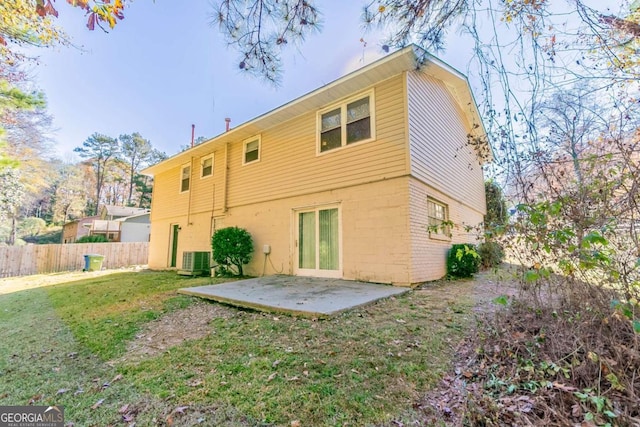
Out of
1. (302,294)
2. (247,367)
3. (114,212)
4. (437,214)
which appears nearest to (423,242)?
(437,214)

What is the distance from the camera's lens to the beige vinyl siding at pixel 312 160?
242 inches

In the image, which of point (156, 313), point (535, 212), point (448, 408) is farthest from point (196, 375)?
point (535, 212)

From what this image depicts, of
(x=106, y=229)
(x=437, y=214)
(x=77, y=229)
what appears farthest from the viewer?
(x=77, y=229)

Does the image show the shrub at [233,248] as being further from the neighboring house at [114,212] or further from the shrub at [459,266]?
the neighboring house at [114,212]

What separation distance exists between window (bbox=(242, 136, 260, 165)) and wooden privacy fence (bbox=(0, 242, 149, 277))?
467 inches

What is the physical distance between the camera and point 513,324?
2.58 metres

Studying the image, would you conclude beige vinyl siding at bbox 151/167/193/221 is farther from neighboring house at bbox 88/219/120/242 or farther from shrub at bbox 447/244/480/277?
neighboring house at bbox 88/219/120/242

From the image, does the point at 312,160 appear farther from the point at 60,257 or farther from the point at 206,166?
the point at 60,257

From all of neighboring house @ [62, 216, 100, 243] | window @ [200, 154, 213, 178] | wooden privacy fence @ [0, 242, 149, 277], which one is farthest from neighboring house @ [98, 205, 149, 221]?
window @ [200, 154, 213, 178]

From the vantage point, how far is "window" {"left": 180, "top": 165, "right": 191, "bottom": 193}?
11841 millimetres

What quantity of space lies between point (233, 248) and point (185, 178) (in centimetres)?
563

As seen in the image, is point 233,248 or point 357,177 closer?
point 357,177

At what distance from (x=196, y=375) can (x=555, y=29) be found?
518 cm

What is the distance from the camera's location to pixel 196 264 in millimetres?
9172
